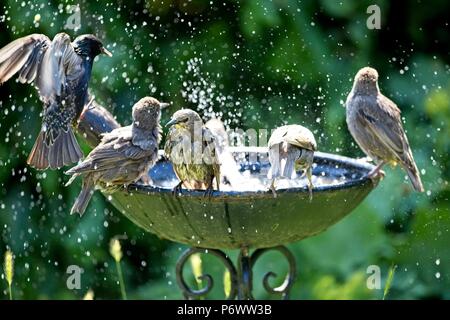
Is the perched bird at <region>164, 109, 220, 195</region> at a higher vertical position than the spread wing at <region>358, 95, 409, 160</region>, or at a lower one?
lower

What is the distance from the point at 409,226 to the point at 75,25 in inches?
81.5

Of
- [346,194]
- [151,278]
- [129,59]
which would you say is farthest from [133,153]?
[151,278]

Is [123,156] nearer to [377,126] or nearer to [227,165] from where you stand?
[227,165]

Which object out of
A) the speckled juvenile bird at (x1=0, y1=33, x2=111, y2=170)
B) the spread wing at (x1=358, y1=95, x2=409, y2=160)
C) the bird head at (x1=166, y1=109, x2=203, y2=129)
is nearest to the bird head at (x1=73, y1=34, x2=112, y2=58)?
the speckled juvenile bird at (x1=0, y1=33, x2=111, y2=170)

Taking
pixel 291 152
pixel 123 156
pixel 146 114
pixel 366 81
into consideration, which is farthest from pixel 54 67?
pixel 366 81

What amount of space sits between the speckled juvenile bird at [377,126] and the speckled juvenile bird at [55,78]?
1.23 metres

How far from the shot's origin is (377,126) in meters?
5.08

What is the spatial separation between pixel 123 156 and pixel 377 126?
131cm

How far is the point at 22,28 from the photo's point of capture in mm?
5625

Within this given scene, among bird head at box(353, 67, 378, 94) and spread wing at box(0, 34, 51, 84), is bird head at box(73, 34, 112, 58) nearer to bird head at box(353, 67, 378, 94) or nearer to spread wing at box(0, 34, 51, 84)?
spread wing at box(0, 34, 51, 84)

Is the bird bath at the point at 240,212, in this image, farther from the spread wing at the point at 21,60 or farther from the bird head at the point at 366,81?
the bird head at the point at 366,81

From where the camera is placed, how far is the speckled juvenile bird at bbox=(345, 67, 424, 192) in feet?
16.5
